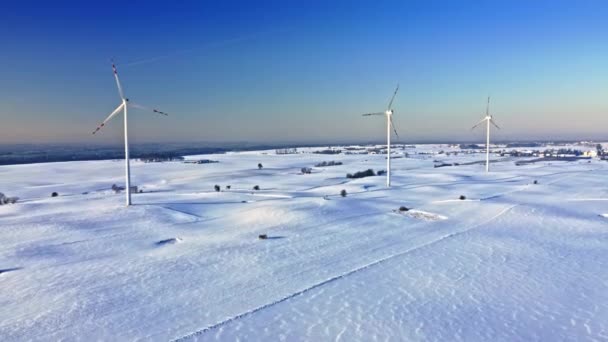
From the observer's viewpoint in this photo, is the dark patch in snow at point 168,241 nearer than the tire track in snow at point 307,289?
No

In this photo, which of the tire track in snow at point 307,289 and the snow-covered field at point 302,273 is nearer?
the tire track in snow at point 307,289

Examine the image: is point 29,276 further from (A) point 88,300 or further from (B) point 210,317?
(B) point 210,317

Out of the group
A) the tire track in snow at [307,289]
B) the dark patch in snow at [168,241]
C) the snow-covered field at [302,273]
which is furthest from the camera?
the dark patch in snow at [168,241]

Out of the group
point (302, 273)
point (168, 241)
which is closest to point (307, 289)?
point (302, 273)

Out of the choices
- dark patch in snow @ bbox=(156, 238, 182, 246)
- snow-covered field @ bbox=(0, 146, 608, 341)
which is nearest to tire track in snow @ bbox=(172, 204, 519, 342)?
snow-covered field @ bbox=(0, 146, 608, 341)

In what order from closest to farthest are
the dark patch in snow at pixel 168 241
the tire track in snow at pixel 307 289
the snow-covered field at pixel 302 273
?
the tire track in snow at pixel 307 289
the snow-covered field at pixel 302 273
the dark patch in snow at pixel 168 241

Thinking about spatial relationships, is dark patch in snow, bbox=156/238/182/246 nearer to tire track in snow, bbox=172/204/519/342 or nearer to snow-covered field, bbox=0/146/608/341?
snow-covered field, bbox=0/146/608/341

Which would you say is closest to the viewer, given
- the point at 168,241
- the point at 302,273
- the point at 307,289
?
the point at 307,289

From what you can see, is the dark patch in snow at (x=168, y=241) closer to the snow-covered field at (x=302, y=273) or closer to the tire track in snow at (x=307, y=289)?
the snow-covered field at (x=302, y=273)

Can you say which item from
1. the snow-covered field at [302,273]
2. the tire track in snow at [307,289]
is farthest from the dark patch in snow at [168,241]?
the tire track in snow at [307,289]

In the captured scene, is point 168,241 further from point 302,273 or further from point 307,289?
point 307,289
